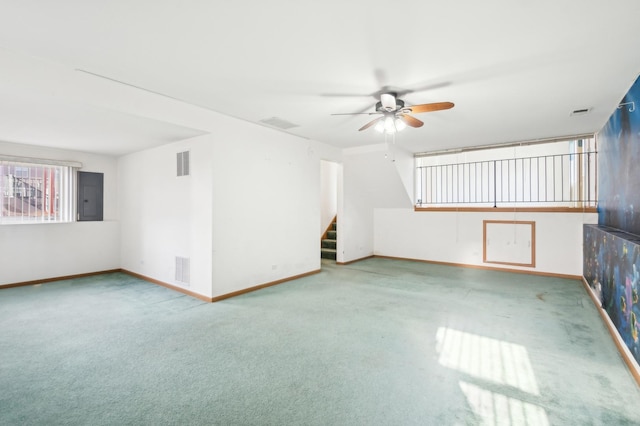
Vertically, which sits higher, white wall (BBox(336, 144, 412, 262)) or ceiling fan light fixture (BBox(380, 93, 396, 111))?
ceiling fan light fixture (BBox(380, 93, 396, 111))

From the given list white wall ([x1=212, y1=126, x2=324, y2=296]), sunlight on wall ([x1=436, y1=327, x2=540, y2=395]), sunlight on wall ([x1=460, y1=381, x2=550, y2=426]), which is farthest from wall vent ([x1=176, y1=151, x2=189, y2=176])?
sunlight on wall ([x1=460, y1=381, x2=550, y2=426])

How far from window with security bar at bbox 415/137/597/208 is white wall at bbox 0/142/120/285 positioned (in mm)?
6560

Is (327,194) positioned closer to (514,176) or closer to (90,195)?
(514,176)

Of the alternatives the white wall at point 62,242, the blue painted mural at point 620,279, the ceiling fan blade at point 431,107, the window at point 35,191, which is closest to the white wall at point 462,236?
the blue painted mural at point 620,279

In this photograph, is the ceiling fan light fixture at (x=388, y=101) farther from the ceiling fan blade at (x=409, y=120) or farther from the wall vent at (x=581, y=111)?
the wall vent at (x=581, y=111)

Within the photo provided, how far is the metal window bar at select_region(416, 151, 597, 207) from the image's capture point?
555cm

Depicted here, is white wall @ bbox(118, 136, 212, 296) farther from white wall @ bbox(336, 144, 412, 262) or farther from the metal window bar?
the metal window bar

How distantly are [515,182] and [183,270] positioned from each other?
665cm

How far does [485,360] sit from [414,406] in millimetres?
974

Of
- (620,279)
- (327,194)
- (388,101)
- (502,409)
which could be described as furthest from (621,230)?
(327,194)

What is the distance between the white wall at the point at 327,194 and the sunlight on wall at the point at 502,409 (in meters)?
6.10

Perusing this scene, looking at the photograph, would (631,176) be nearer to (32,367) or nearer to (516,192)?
(516,192)

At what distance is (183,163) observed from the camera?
4527mm

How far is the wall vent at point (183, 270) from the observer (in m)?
4.45
